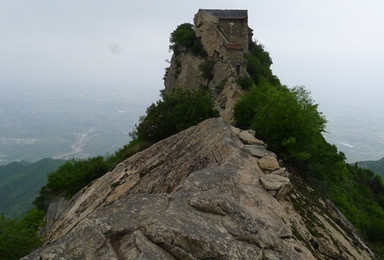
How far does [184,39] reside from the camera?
51.2 metres

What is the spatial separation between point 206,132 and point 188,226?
9728mm

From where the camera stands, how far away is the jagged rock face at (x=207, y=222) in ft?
25.5

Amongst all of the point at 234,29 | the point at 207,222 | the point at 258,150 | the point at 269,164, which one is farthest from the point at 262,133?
the point at 234,29

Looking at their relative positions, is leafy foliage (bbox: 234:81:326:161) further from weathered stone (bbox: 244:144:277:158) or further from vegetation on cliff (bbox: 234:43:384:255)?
weathered stone (bbox: 244:144:277:158)

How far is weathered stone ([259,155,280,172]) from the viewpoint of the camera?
47.9ft

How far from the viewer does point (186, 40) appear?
167 feet

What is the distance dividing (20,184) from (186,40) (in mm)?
94560

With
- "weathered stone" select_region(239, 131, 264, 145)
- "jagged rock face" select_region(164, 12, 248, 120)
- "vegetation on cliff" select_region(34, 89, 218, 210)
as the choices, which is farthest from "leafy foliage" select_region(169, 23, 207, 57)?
"weathered stone" select_region(239, 131, 264, 145)

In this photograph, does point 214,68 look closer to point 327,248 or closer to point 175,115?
point 175,115

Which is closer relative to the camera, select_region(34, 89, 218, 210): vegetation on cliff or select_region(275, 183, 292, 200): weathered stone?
select_region(275, 183, 292, 200): weathered stone

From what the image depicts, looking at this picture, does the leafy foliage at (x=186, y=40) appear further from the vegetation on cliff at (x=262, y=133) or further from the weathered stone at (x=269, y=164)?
the weathered stone at (x=269, y=164)

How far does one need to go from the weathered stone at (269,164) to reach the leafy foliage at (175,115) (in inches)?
478

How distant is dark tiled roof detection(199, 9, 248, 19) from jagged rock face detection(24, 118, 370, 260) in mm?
34939

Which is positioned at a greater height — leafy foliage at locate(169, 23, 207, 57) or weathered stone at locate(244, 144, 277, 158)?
leafy foliage at locate(169, 23, 207, 57)
